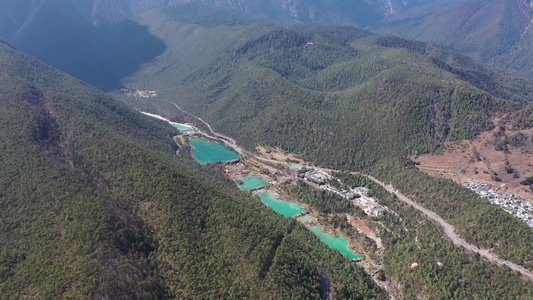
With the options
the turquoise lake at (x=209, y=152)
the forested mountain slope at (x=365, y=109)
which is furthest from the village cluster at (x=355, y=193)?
the turquoise lake at (x=209, y=152)

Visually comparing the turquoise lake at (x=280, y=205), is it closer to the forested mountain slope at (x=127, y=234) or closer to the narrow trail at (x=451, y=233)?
the forested mountain slope at (x=127, y=234)

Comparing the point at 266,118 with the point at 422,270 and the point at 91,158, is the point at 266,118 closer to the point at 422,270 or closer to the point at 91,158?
the point at 91,158

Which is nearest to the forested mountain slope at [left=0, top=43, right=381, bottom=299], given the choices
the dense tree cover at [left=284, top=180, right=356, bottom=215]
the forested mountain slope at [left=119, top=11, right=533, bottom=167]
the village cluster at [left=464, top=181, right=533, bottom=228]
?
the dense tree cover at [left=284, top=180, right=356, bottom=215]

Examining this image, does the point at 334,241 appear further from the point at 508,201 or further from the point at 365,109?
the point at 365,109

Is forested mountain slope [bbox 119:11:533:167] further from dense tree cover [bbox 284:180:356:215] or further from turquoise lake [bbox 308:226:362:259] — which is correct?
turquoise lake [bbox 308:226:362:259]

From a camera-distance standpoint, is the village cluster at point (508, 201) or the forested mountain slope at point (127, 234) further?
the village cluster at point (508, 201)

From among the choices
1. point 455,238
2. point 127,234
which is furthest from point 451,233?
point 127,234
